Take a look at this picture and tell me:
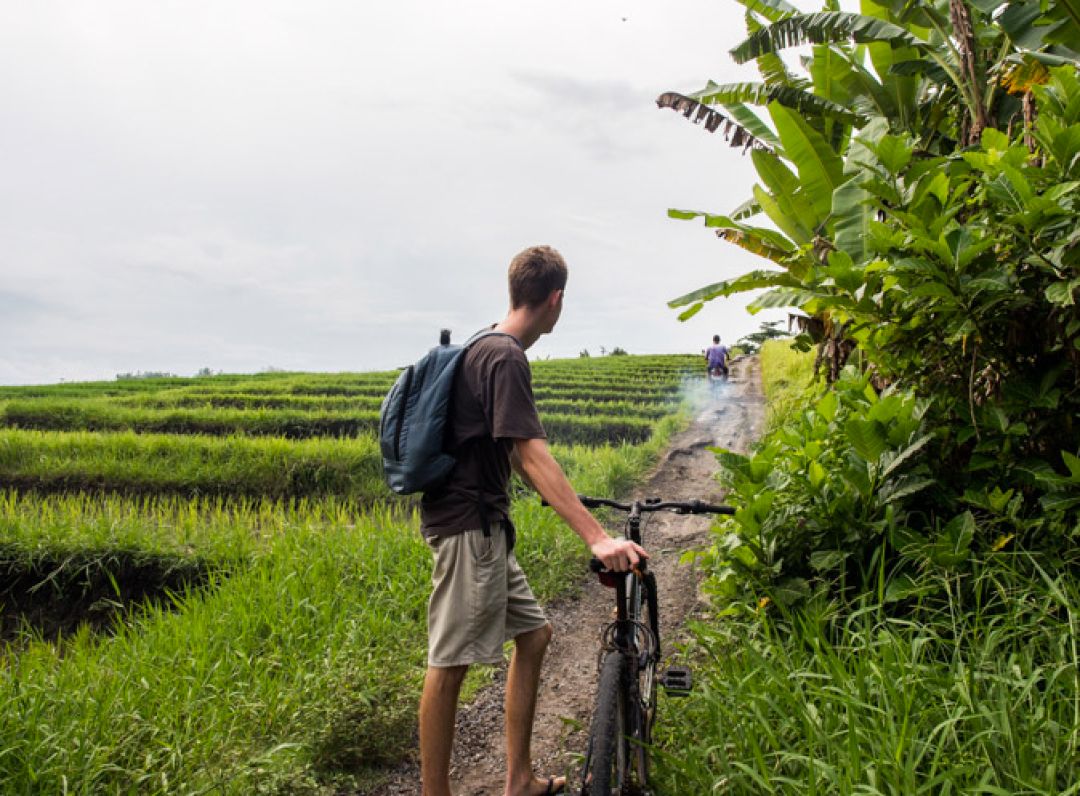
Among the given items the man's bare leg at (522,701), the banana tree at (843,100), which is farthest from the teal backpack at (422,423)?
the banana tree at (843,100)

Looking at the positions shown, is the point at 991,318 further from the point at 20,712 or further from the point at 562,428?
the point at 562,428

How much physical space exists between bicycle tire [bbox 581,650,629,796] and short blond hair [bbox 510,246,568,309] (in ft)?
3.51

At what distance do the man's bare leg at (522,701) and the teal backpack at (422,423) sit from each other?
0.65m

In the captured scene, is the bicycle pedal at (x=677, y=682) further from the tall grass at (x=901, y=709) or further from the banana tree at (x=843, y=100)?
the banana tree at (x=843, y=100)

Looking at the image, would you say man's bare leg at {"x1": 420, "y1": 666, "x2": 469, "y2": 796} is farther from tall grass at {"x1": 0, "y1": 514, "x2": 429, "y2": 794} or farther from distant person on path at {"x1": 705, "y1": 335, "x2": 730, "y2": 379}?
distant person on path at {"x1": 705, "y1": 335, "x2": 730, "y2": 379}

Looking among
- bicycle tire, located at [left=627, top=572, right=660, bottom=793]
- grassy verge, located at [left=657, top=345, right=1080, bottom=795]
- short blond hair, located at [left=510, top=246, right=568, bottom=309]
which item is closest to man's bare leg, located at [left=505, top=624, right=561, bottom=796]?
bicycle tire, located at [left=627, top=572, right=660, bottom=793]

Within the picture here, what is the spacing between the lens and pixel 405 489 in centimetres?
209

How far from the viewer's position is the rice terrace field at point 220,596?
8.60ft

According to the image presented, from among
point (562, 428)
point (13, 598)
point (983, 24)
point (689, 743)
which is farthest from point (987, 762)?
point (562, 428)

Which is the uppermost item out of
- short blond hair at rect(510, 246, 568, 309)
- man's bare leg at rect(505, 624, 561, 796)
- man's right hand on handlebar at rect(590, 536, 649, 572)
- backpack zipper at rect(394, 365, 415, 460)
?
short blond hair at rect(510, 246, 568, 309)

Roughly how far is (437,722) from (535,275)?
139 cm

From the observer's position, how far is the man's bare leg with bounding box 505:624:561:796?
2.30 metres

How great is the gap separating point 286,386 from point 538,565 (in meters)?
12.9

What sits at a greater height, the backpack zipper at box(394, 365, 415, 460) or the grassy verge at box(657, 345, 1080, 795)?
the backpack zipper at box(394, 365, 415, 460)
